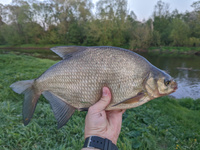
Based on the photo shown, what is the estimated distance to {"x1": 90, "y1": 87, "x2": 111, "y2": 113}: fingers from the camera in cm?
148

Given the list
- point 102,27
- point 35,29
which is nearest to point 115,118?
point 102,27

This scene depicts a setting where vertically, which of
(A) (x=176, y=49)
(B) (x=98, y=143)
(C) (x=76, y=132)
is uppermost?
(B) (x=98, y=143)

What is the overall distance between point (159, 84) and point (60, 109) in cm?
110

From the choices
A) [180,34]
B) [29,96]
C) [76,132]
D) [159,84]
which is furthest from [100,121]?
[180,34]

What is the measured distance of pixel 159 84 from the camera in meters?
1.50

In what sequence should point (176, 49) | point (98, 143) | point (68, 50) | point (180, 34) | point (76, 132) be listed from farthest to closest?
point (180, 34) < point (176, 49) < point (76, 132) < point (68, 50) < point (98, 143)

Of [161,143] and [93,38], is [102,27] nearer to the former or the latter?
[93,38]

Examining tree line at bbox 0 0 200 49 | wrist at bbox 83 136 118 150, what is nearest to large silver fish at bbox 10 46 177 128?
wrist at bbox 83 136 118 150

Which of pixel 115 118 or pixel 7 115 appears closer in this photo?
pixel 115 118

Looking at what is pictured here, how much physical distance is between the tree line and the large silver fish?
33.0 meters

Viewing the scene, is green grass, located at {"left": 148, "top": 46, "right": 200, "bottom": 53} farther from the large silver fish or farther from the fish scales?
the fish scales

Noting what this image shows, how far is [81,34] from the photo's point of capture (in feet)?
137

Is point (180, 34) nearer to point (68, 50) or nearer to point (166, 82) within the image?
point (166, 82)

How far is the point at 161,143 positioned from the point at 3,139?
2.89m
